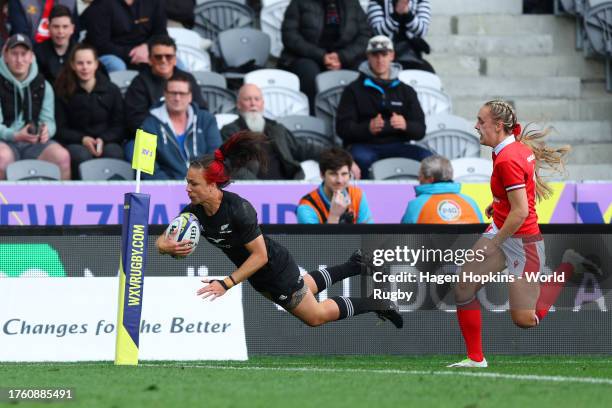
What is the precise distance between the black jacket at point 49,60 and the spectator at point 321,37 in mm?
2691

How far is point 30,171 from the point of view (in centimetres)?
1262

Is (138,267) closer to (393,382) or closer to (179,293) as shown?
(179,293)

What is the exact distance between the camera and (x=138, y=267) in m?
9.35

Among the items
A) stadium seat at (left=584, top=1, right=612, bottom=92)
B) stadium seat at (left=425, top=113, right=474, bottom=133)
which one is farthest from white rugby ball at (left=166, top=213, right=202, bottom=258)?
Answer: stadium seat at (left=584, top=1, right=612, bottom=92)

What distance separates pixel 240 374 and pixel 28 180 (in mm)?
4959

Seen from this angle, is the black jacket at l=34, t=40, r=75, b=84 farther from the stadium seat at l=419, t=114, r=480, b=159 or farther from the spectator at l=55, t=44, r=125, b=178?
the stadium seat at l=419, t=114, r=480, b=159

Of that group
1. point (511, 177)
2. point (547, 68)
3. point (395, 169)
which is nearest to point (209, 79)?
point (395, 169)

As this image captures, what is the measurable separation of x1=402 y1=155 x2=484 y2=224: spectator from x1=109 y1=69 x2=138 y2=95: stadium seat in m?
4.00

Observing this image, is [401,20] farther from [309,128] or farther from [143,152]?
[143,152]

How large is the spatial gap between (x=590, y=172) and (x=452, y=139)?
5.98ft

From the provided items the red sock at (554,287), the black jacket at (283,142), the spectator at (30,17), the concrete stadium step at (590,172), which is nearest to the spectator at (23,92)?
the spectator at (30,17)

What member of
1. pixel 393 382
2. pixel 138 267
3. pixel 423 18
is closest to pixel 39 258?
pixel 138 267

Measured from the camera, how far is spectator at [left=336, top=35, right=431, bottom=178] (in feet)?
45.2

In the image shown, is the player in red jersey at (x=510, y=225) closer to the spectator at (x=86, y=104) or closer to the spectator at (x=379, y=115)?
the spectator at (x=379, y=115)
